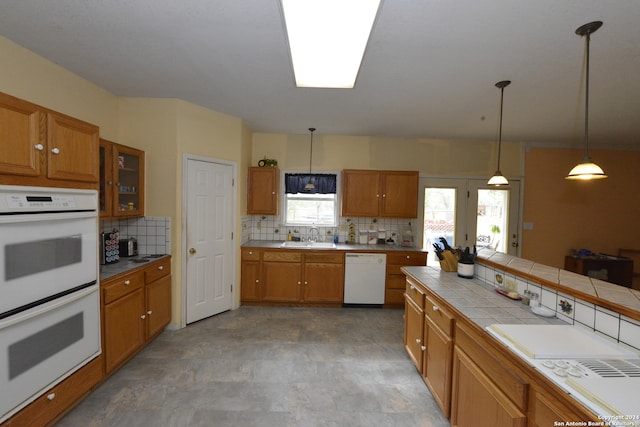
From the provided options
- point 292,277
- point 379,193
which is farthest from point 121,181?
point 379,193

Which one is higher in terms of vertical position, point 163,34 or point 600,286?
point 163,34

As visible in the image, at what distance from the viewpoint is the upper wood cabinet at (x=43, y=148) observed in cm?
143

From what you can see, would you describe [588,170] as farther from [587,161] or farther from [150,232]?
[150,232]

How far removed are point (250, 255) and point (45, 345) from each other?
2.33 metres

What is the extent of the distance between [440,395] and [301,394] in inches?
40.0

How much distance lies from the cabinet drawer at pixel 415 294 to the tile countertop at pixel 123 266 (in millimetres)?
2504

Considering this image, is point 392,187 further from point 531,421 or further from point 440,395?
point 531,421

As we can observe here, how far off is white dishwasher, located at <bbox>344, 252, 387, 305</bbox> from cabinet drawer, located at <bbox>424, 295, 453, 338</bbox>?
1.72 meters

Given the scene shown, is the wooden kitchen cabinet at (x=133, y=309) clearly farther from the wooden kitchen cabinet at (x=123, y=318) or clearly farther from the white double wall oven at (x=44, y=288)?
the white double wall oven at (x=44, y=288)

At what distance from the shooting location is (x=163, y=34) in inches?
73.5

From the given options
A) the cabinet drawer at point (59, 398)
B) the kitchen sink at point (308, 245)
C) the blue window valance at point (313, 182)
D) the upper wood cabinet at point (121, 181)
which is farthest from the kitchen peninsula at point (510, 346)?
the upper wood cabinet at point (121, 181)

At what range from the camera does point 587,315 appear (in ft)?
4.66

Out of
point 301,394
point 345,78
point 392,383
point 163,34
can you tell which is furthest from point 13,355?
point 345,78

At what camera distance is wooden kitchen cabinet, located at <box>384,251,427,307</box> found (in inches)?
154
